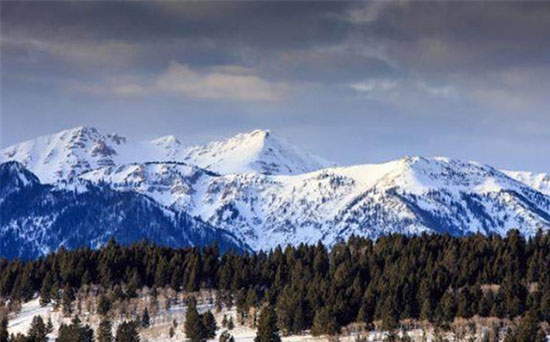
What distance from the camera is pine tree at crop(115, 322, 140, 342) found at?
18012 cm

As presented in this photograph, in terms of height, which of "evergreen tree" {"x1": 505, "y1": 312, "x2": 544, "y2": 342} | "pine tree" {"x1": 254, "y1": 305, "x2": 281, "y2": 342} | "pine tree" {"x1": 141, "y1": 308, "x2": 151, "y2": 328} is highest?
"pine tree" {"x1": 141, "y1": 308, "x2": 151, "y2": 328}

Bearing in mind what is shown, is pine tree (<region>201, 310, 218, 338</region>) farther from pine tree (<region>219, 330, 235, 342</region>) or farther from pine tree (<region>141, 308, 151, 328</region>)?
pine tree (<region>141, 308, 151, 328</region>)

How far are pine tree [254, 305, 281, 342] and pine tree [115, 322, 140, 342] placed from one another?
2489 centimetres

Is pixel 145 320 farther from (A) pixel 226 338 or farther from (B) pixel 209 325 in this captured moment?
(A) pixel 226 338

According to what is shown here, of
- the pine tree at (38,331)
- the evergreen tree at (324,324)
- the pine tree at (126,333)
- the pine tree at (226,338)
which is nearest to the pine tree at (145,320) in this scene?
the pine tree at (126,333)

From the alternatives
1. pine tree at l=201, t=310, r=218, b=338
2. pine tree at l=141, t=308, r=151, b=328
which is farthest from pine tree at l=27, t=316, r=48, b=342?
pine tree at l=201, t=310, r=218, b=338

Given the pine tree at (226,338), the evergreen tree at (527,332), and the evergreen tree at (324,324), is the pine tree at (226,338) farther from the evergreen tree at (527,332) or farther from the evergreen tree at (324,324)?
the evergreen tree at (527,332)

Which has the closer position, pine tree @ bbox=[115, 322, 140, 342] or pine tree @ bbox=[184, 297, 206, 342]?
pine tree @ bbox=[115, 322, 140, 342]

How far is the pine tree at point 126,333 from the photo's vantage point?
18012cm

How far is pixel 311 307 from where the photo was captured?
191 metres

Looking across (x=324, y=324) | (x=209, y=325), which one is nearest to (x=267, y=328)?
(x=324, y=324)

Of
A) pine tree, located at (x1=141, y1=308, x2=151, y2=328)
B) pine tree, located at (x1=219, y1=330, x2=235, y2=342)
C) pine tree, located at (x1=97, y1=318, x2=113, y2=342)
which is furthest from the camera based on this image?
pine tree, located at (x1=141, y1=308, x2=151, y2=328)

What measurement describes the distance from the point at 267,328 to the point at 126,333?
2840cm

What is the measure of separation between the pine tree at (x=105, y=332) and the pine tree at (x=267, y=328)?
101ft
